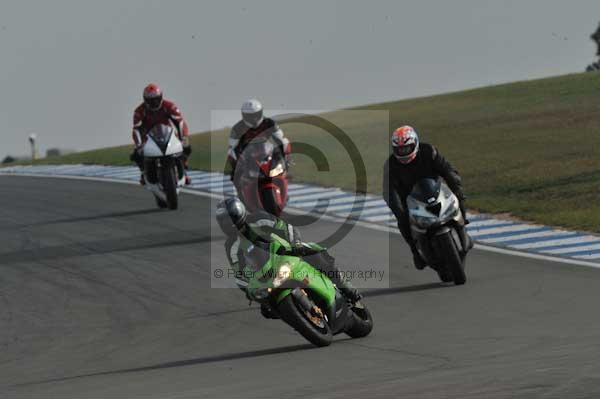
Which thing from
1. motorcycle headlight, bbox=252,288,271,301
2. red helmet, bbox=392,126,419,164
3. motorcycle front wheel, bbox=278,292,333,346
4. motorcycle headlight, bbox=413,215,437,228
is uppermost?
red helmet, bbox=392,126,419,164

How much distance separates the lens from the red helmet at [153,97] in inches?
790

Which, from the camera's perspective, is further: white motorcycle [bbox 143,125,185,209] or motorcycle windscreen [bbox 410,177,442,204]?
white motorcycle [bbox 143,125,185,209]

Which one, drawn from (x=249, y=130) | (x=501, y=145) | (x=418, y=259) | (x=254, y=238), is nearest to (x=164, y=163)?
(x=249, y=130)

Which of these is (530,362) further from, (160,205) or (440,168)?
(160,205)

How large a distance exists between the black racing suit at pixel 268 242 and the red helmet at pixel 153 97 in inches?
396

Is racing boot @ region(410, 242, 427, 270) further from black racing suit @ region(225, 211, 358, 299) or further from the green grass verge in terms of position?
the green grass verge

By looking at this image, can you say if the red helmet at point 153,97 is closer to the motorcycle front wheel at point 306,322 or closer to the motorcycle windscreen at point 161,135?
the motorcycle windscreen at point 161,135

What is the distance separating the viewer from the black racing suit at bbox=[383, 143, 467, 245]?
13.6 meters

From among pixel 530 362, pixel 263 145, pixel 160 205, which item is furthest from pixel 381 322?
pixel 160 205

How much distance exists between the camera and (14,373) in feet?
34.9

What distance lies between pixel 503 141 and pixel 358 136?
5.01 meters

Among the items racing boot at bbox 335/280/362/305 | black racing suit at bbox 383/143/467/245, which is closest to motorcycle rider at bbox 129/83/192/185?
black racing suit at bbox 383/143/467/245

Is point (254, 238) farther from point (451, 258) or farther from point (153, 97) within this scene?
point (153, 97)

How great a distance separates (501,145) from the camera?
27.9 metres
